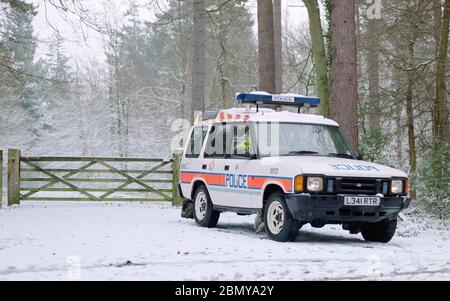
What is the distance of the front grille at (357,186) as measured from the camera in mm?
10648

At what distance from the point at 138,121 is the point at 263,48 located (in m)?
25.9

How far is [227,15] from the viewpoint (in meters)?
39.3

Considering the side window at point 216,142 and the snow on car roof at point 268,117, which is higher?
the snow on car roof at point 268,117

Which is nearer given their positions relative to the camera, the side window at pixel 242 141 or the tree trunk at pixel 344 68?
the side window at pixel 242 141

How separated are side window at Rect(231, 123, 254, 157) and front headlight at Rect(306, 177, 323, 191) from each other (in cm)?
185

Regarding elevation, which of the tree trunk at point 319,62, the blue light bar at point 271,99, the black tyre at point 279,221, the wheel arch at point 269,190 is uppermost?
the tree trunk at point 319,62

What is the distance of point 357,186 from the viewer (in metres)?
10.8

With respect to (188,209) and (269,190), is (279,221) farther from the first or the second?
(188,209)

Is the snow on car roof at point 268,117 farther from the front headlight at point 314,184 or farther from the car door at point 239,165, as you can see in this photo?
the front headlight at point 314,184

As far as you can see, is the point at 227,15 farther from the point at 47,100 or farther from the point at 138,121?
the point at 47,100

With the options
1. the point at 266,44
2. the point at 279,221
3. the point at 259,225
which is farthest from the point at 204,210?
the point at 266,44

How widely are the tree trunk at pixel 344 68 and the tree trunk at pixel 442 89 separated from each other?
4509mm

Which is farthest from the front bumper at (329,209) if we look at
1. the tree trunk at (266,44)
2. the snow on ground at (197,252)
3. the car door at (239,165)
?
the tree trunk at (266,44)

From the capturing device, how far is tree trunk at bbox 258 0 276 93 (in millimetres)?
A: 20500
